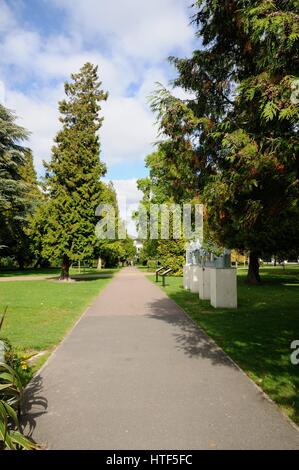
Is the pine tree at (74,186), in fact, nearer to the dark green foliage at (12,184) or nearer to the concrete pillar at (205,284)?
the dark green foliage at (12,184)

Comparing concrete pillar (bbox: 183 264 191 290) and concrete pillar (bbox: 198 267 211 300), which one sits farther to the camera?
concrete pillar (bbox: 183 264 191 290)

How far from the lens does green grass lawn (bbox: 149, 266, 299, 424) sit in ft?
16.5

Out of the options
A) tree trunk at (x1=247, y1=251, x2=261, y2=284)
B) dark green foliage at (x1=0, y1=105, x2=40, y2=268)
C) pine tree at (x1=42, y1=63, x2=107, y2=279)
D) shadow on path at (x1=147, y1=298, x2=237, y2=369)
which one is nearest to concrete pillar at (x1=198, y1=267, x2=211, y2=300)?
shadow on path at (x1=147, y1=298, x2=237, y2=369)

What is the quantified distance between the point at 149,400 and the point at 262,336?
441cm

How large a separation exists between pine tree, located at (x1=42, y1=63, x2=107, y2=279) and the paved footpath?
61.4 feet

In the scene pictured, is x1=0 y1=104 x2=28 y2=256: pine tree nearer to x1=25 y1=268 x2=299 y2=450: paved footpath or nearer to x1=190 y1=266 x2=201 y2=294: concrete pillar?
x1=190 y1=266 x2=201 y2=294: concrete pillar

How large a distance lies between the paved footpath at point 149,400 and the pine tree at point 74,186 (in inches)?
737

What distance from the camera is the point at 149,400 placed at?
178 inches

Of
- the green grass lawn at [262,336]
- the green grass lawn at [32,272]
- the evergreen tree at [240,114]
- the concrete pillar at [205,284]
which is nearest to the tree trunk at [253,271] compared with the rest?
the green grass lawn at [262,336]

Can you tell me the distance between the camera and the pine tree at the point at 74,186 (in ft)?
85.5

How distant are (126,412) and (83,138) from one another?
25.1 m

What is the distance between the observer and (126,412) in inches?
163

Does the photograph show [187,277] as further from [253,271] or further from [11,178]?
[11,178]
